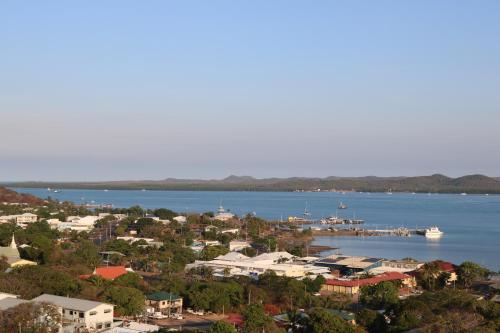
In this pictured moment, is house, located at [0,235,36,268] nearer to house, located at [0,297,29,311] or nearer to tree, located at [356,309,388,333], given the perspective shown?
house, located at [0,297,29,311]

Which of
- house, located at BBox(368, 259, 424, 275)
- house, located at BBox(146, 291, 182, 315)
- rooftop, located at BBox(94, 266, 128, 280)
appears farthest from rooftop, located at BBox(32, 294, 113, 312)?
house, located at BBox(368, 259, 424, 275)

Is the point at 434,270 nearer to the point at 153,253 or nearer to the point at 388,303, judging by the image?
the point at 388,303

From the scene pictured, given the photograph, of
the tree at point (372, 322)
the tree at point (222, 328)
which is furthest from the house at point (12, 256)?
the tree at point (372, 322)

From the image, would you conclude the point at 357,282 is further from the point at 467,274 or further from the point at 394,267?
the point at 394,267

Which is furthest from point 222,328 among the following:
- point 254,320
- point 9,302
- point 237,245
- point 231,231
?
point 231,231

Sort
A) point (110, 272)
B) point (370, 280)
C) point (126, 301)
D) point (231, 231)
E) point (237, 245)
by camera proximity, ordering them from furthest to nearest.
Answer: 1. point (231, 231)
2. point (237, 245)
3. point (370, 280)
4. point (110, 272)
5. point (126, 301)

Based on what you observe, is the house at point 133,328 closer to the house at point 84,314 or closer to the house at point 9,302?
the house at point 84,314
